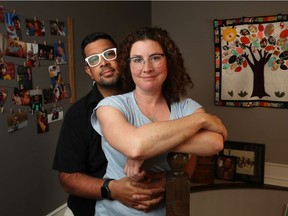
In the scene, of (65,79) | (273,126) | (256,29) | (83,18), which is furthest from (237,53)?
(65,79)

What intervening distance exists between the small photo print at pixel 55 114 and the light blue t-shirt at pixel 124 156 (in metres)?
1.17

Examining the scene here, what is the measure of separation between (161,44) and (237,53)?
229 centimetres

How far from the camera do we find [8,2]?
1.77 meters

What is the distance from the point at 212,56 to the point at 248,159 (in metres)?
1.20

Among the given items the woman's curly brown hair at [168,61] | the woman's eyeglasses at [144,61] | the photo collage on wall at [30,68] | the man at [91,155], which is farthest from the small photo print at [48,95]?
the woman's eyeglasses at [144,61]

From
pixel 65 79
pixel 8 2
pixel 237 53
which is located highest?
pixel 8 2

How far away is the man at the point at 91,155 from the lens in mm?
994

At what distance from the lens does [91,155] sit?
4.23ft

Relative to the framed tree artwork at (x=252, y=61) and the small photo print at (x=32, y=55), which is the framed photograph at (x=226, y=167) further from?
the small photo print at (x=32, y=55)

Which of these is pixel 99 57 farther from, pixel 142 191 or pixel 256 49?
pixel 256 49

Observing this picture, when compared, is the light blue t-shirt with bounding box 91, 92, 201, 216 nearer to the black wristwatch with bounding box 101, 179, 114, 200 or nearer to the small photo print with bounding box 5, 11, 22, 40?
the black wristwatch with bounding box 101, 179, 114, 200

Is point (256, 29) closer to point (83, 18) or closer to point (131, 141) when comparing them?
point (83, 18)

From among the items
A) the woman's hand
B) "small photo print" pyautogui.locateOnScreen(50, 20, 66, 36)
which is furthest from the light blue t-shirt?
"small photo print" pyautogui.locateOnScreen(50, 20, 66, 36)

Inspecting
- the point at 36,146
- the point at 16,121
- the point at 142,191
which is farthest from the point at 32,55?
the point at 142,191
